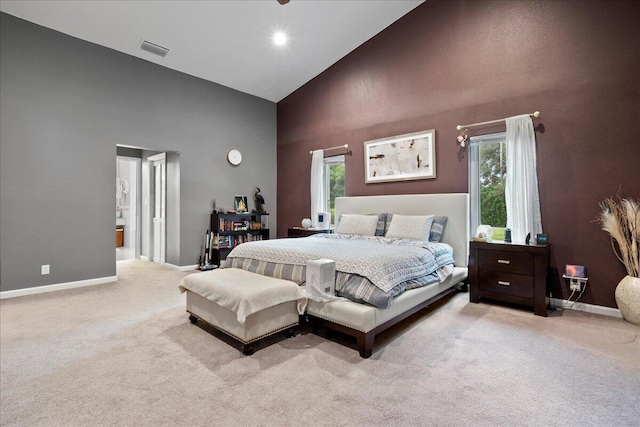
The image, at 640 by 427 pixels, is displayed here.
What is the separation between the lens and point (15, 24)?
388cm

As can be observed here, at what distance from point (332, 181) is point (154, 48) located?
11.8 ft

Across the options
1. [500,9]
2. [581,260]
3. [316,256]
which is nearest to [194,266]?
[316,256]

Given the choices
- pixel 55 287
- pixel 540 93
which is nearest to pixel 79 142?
pixel 55 287

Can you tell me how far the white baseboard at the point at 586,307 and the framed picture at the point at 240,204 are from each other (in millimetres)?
5041

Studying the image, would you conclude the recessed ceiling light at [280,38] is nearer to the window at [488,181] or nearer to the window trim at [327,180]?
the window trim at [327,180]

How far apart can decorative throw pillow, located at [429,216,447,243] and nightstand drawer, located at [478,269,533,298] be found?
672 millimetres

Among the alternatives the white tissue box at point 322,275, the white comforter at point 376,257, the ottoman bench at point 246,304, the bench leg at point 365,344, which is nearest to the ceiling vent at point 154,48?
the white comforter at point 376,257

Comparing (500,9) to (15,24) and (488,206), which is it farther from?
(15,24)

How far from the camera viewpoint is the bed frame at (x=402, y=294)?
236 centimetres

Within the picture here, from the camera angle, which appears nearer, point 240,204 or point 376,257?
point 376,257

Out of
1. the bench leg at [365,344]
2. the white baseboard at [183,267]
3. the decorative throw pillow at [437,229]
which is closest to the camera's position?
the bench leg at [365,344]

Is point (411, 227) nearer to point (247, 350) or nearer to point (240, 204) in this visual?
point (247, 350)

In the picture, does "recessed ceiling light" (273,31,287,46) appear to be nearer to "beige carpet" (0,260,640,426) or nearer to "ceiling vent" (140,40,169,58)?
"ceiling vent" (140,40,169,58)

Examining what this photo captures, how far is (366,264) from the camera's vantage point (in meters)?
2.58
